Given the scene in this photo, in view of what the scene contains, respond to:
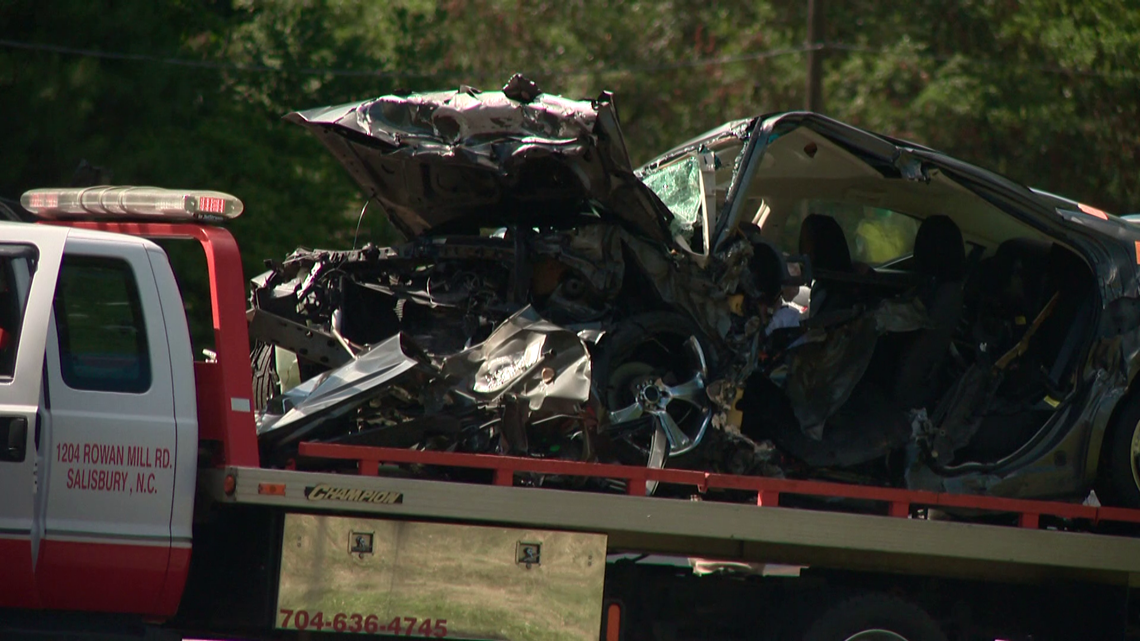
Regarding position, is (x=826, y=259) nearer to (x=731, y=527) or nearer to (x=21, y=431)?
→ (x=731, y=527)

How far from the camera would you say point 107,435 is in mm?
5141

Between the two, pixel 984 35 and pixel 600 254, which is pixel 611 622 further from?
pixel 984 35

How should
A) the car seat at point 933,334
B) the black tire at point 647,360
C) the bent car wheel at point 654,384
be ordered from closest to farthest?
the bent car wheel at point 654,384 < the black tire at point 647,360 < the car seat at point 933,334

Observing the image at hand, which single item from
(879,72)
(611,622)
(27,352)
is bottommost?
(611,622)

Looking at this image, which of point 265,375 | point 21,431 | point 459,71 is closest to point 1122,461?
point 265,375

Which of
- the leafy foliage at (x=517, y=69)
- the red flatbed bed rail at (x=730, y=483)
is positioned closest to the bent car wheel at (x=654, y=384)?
the red flatbed bed rail at (x=730, y=483)

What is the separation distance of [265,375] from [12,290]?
192 centimetres

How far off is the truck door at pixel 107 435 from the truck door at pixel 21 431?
0.18ft

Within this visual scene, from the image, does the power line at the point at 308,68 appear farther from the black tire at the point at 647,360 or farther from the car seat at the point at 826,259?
the black tire at the point at 647,360

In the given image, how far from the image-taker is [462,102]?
21.4ft

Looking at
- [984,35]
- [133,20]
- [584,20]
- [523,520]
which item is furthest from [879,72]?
[523,520]

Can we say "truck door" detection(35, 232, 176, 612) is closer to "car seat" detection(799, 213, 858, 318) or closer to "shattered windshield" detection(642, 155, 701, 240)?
"shattered windshield" detection(642, 155, 701, 240)

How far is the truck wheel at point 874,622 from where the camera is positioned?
6.34 m

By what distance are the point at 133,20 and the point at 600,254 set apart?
1080 centimetres
